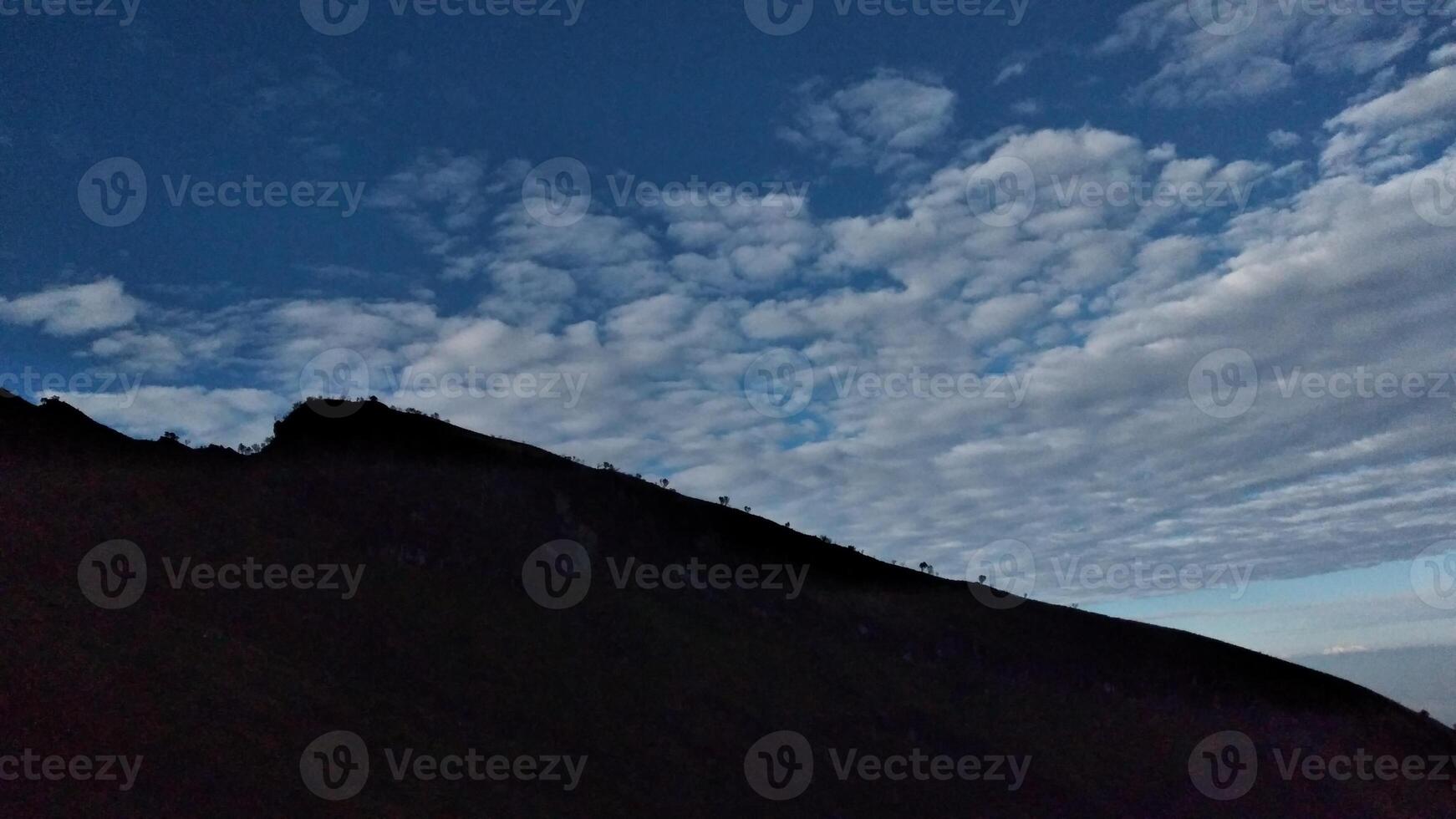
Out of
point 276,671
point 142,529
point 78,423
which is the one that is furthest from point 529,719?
point 78,423

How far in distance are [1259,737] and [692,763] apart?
2135 centimetres

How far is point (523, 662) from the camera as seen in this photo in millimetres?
20734

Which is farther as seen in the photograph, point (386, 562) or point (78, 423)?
point (78, 423)

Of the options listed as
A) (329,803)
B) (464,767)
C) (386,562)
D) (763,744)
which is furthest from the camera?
(386,562)

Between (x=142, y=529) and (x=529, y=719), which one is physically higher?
(x=142, y=529)

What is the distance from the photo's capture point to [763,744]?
2070 centimetres

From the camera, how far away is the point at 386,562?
2295 centimetres

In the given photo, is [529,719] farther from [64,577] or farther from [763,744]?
[64,577]

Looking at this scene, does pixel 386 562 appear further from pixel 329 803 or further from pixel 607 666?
pixel 329 803

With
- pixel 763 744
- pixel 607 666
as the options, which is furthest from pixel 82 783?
pixel 763 744

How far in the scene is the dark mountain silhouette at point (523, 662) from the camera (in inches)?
601

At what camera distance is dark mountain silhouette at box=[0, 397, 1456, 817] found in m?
15.3

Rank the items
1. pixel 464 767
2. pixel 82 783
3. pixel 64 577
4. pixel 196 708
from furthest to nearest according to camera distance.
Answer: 1. pixel 64 577
2. pixel 464 767
3. pixel 196 708
4. pixel 82 783

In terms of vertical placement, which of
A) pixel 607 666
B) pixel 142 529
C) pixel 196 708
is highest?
pixel 142 529
